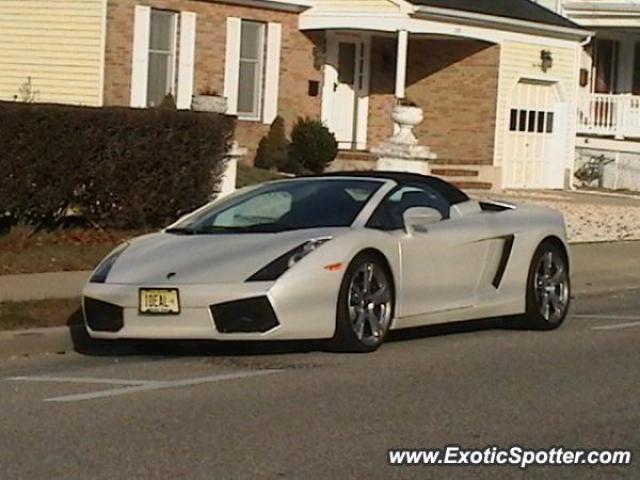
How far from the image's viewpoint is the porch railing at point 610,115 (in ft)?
124

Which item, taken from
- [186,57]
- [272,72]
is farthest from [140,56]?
[272,72]

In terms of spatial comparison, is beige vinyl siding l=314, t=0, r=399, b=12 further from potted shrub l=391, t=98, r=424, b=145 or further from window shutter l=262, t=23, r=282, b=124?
potted shrub l=391, t=98, r=424, b=145

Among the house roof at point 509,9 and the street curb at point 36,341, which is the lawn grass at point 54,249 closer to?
the street curb at point 36,341

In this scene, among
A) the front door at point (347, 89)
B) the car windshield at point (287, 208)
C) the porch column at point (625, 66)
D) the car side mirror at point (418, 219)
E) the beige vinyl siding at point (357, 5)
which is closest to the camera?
the car windshield at point (287, 208)

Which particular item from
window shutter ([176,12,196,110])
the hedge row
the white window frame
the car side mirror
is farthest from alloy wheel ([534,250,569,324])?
the white window frame

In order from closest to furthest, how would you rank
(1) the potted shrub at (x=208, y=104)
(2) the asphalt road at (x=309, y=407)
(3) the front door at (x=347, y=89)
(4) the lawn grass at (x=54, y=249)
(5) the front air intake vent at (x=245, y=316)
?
(2) the asphalt road at (x=309, y=407)
(5) the front air intake vent at (x=245, y=316)
(4) the lawn grass at (x=54, y=249)
(1) the potted shrub at (x=208, y=104)
(3) the front door at (x=347, y=89)

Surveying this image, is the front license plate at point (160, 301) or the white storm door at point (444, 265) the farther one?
the white storm door at point (444, 265)

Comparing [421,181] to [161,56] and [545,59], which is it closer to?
[161,56]

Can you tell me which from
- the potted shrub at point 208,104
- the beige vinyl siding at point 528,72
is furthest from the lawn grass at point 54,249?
the beige vinyl siding at point 528,72

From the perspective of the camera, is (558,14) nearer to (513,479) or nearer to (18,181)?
(18,181)

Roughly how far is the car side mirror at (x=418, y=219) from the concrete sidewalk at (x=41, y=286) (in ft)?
11.5

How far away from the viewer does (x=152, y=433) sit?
29.2 feet

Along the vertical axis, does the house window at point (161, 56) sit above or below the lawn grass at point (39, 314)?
above

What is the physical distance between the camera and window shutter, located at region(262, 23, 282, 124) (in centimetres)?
2948
